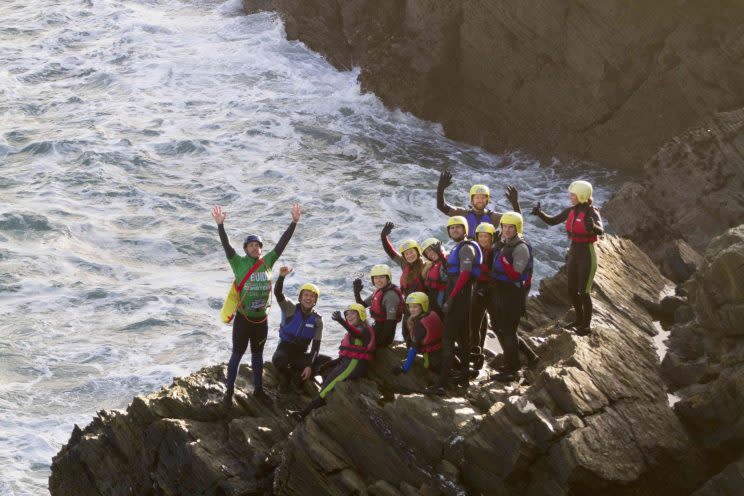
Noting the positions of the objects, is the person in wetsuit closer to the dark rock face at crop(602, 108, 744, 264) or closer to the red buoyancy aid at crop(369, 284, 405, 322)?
the red buoyancy aid at crop(369, 284, 405, 322)

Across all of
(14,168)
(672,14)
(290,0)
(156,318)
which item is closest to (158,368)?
(156,318)

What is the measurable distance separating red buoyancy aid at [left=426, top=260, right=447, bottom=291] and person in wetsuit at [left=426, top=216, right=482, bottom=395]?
0.47m

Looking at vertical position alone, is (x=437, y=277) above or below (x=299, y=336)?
above

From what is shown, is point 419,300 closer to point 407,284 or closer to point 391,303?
point 391,303

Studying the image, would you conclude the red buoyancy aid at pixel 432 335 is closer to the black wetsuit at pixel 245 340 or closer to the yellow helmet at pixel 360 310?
the yellow helmet at pixel 360 310

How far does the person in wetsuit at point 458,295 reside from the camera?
11766 mm

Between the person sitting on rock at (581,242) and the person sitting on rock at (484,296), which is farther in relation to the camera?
the person sitting on rock at (581,242)

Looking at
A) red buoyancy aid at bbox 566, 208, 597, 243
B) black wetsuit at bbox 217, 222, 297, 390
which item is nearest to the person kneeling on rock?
black wetsuit at bbox 217, 222, 297, 390

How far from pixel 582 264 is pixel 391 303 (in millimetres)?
2420

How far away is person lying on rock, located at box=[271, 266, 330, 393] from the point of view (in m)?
13.0

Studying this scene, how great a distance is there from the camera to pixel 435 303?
12.5 m

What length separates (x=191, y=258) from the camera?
25.0 meters

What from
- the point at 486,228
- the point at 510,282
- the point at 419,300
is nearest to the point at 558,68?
the point at 486,228

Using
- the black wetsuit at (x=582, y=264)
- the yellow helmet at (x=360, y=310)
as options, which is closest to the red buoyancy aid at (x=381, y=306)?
the yellow helmet at (x=360, y=310)
